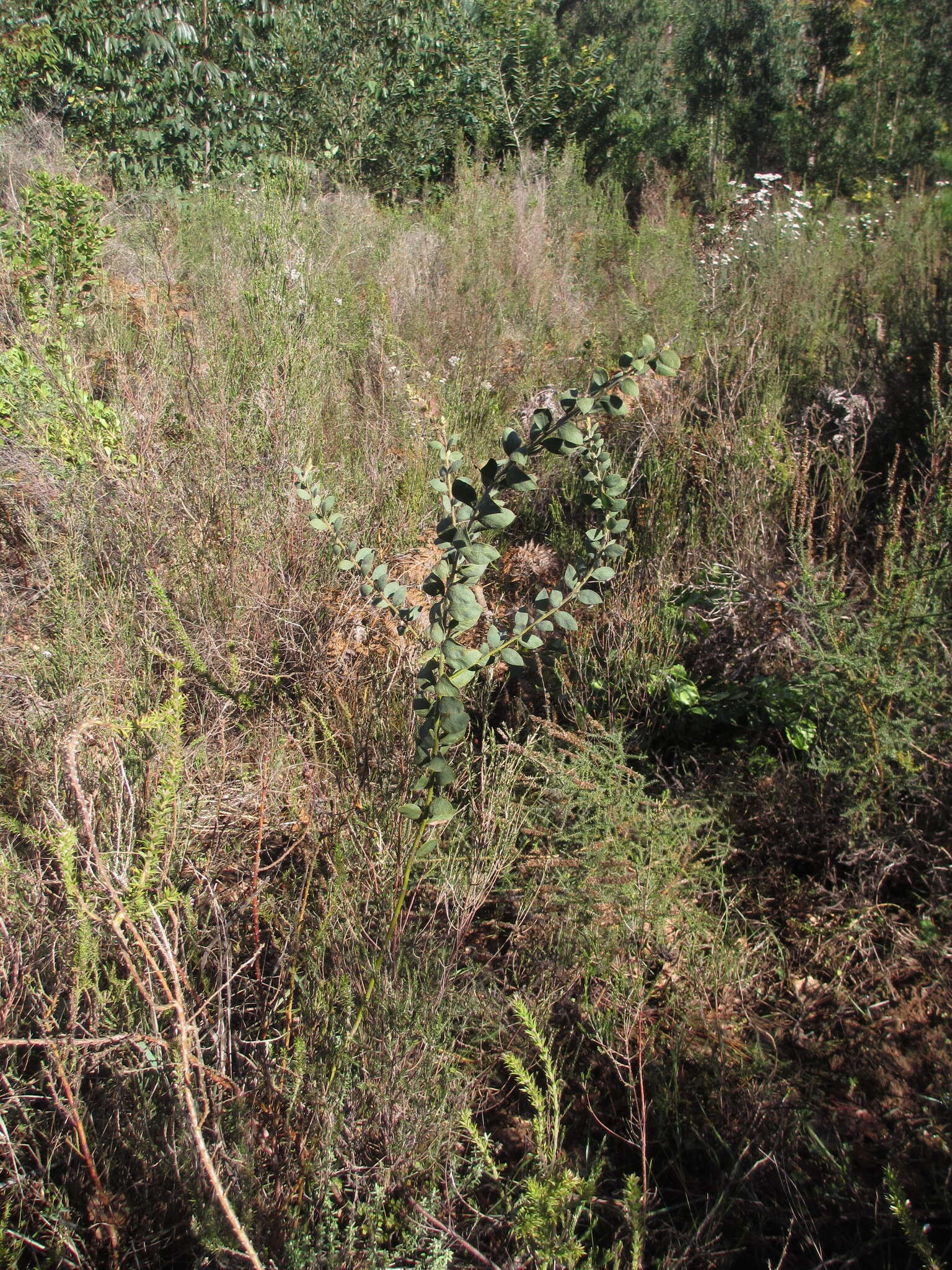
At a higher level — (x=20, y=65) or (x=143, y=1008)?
(x=20, y=65)

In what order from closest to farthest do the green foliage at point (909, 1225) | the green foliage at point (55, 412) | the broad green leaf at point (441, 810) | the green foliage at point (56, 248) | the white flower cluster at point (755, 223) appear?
1. the green foliage at point (909, 1225)
2. the broad green leaf at point (441, 810)
3. the green foliage at point (55, 412)
4. the green foliage at point (56, 248)
5. the white flower cluster at point (755, 223)

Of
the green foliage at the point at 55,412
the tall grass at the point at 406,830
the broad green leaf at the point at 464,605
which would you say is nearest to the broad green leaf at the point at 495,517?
the broad green leaf at the point at 464,605

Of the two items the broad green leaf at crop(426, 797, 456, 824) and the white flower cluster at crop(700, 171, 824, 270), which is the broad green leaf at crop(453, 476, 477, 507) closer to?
the broad green leaf at crop(426, 797, 456, 824)

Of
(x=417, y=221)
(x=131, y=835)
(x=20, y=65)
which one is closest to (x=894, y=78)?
(x=417, y=221)

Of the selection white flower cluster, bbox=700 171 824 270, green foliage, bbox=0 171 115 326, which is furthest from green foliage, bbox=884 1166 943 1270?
white flower cluster, bbox=700 171 824 270

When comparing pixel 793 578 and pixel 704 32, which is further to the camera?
pixel 704 32

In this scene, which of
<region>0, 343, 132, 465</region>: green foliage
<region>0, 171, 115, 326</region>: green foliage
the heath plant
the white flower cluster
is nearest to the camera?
the heath plant

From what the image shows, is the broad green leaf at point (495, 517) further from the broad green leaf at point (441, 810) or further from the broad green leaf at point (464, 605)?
the broad green leaf at point (441, 810)

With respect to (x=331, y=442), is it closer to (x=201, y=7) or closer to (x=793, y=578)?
(x=793, y=578)

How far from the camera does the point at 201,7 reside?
7.70 metres

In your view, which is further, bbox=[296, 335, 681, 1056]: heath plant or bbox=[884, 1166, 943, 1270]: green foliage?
bbox=[296, 335, 681, 1056]: heath plant

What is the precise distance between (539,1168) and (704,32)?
1379 centimetres

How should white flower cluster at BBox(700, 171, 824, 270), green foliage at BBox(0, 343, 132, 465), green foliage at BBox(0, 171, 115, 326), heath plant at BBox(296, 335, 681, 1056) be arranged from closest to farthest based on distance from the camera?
heath plant at BBox(296, 335, 681, 1056)
green foliage at BBox(0, 343, 132, 465)
green foliage at BBox(0, 171, 115, 326)
white flower cluster at BBox(700, 171, 824, 270)

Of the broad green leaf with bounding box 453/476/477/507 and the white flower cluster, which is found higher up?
the white flower cluster
